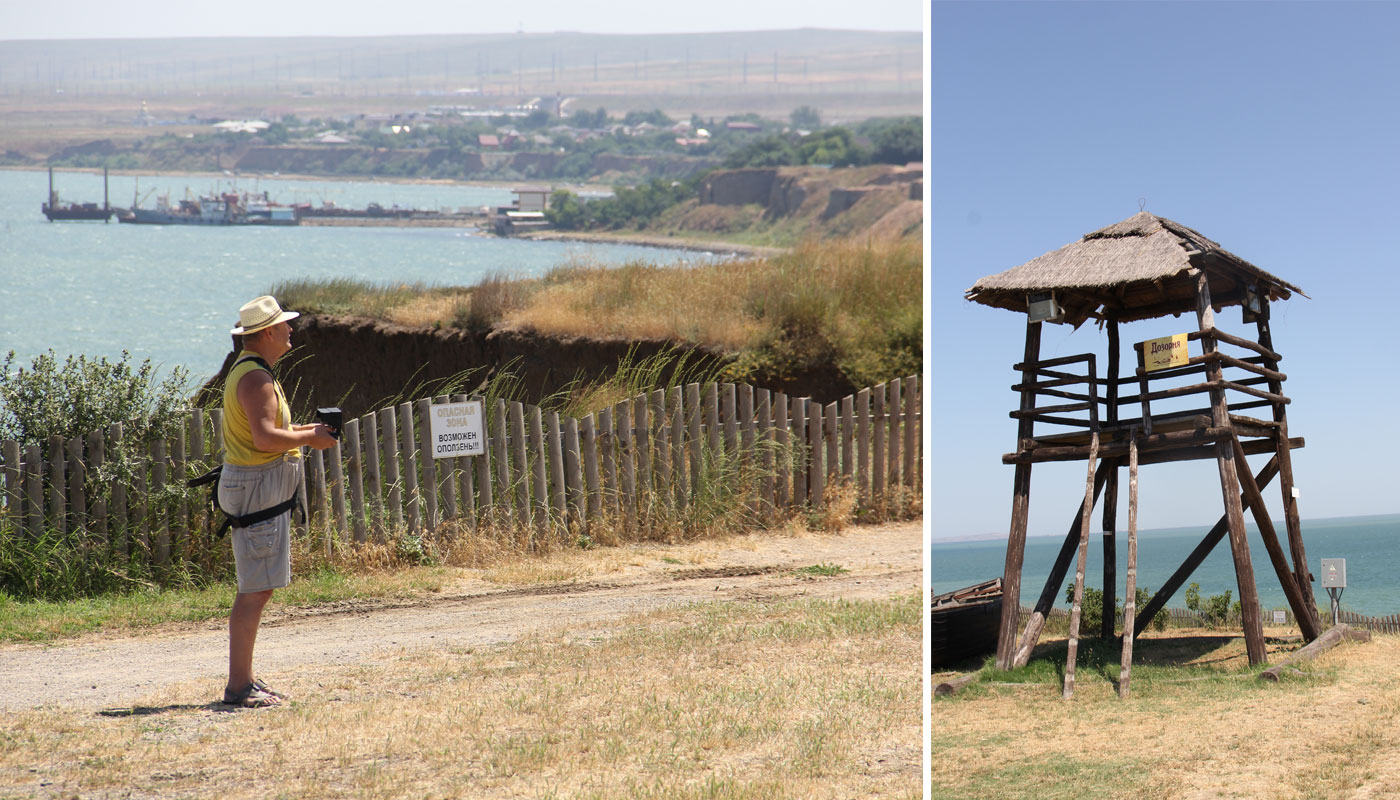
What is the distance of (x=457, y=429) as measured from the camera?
1166 cm

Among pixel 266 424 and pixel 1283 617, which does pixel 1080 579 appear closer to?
pixel 1283 617

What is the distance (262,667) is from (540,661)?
177 cm

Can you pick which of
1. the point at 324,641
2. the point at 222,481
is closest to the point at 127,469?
the point at 324,641

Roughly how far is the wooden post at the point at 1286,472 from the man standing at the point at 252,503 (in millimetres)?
12397

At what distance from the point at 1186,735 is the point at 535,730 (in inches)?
208

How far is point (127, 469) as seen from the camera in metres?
10.1

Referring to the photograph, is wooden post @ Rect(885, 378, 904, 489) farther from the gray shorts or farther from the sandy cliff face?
the gray shorts

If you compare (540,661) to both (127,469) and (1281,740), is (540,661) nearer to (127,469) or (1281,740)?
(127,469)

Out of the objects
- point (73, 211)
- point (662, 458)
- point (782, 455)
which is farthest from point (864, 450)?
point (73, 211)

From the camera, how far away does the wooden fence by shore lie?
660 inches

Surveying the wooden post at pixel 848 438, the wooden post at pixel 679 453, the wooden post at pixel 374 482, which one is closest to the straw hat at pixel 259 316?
the wooden post at pixel 374 482

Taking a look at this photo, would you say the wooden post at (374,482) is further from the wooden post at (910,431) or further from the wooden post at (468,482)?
the wooden post at (910,431)

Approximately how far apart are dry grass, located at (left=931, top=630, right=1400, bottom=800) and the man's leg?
4181 millimetres

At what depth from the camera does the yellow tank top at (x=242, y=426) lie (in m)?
6.79
